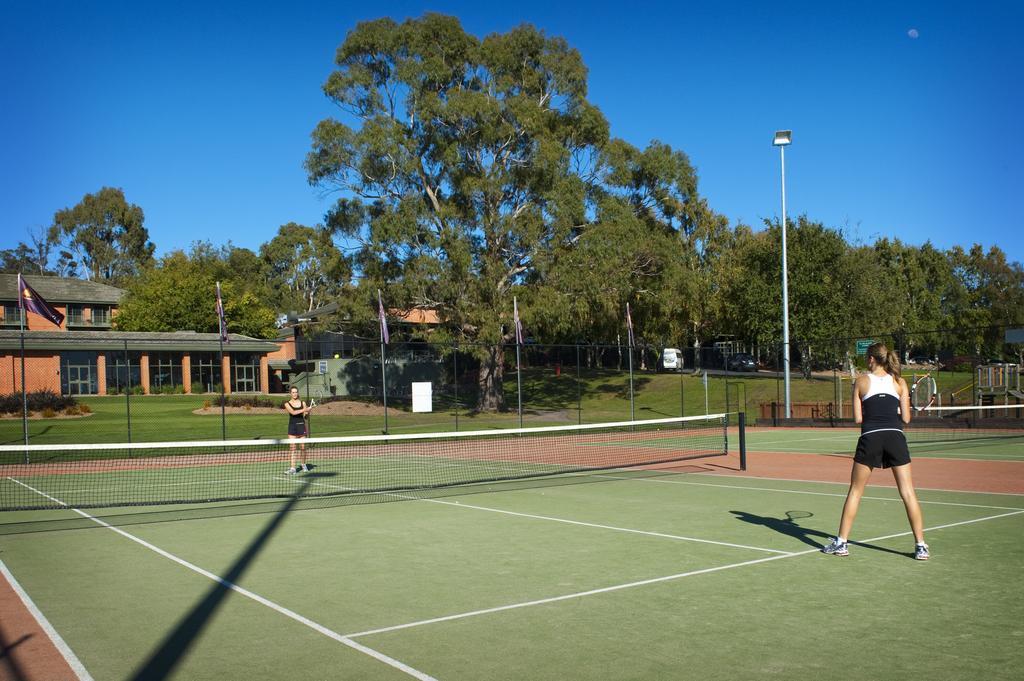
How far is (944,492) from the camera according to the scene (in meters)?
13.2

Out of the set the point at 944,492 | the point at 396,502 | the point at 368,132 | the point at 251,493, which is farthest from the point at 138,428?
the point at 944,492

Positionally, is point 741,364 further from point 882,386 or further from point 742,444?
point 882,386

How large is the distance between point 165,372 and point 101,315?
30888 mm

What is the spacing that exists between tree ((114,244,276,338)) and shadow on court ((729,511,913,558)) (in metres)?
65.9

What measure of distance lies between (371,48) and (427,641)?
41.7 meters

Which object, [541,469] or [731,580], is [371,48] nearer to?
[541,469]

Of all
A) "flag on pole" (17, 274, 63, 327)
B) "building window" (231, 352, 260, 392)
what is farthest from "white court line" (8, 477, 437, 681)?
"building window" (231, 352, 260, 392)

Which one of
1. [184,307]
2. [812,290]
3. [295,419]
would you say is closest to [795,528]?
[295,419]

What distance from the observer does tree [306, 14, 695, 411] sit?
135 ft

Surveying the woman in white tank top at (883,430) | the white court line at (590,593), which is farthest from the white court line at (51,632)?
the woman in white tank top at (883,430)

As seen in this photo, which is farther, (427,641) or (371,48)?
(371,48)

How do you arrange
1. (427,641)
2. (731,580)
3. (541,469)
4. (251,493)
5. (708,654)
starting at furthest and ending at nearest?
1. (541,469)
2. (251,493)
3. (731,580)
4. (427,641)
5. (708,654)

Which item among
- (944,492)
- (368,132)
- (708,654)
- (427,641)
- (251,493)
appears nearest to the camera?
(708,654)

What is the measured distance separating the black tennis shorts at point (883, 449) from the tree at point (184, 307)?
226 feet
